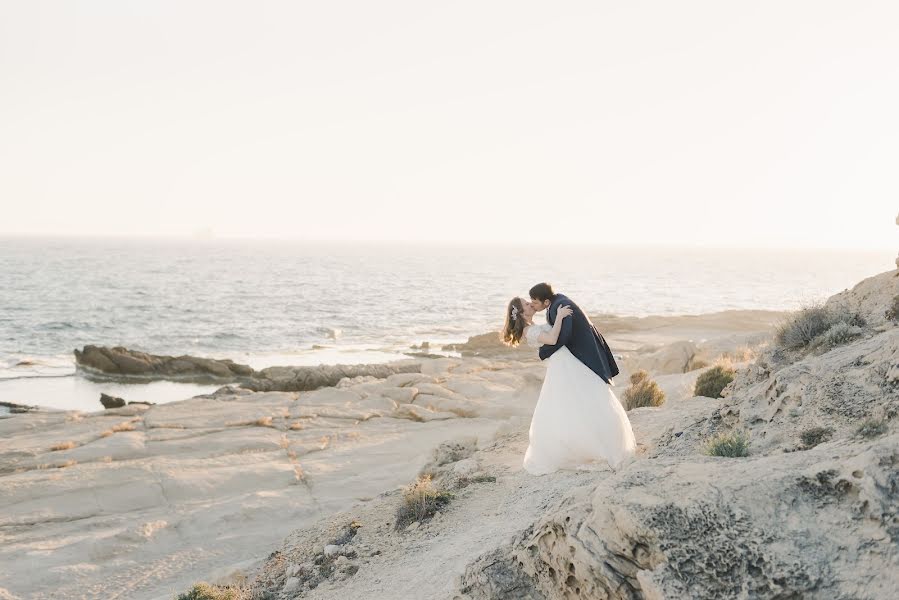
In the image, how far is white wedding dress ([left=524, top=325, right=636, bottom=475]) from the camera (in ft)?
26.6

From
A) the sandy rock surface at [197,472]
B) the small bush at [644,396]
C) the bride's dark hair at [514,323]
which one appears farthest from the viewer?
the small bush at [644,396]

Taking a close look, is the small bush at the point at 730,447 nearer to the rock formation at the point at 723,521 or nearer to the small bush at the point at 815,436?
the rock formation at the point at 723,521

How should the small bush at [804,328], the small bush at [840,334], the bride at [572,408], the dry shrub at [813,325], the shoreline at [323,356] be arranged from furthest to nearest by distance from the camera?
the shoreline at [323,356]
the small bush at [804,328]
the dry shrub at [813,325]
the small bush at [840,334]
the bride at [572,408]

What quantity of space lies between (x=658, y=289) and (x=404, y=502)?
96.2m

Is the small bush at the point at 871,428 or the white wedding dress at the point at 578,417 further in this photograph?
the white wedding dress at the point at 578,417

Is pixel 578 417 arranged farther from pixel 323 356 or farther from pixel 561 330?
pixel 323 356

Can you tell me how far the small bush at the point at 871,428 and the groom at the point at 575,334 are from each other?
326 cm

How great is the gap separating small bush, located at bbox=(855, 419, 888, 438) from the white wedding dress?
10.6ft

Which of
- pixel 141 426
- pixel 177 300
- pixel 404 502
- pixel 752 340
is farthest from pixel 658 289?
pixel 404 502

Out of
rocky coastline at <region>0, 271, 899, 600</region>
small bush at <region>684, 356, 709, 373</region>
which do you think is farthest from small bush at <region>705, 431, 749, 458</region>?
small bush at <region>684, 356, 709, 373</region>

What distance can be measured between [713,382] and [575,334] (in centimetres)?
690

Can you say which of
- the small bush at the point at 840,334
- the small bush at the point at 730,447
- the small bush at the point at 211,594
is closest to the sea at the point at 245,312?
the small bush at the point at 840,334

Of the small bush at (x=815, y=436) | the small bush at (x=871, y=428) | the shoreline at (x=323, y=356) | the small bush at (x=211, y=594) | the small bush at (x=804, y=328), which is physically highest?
the small bush at (x=804, y=328)

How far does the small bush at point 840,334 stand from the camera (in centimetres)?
928
